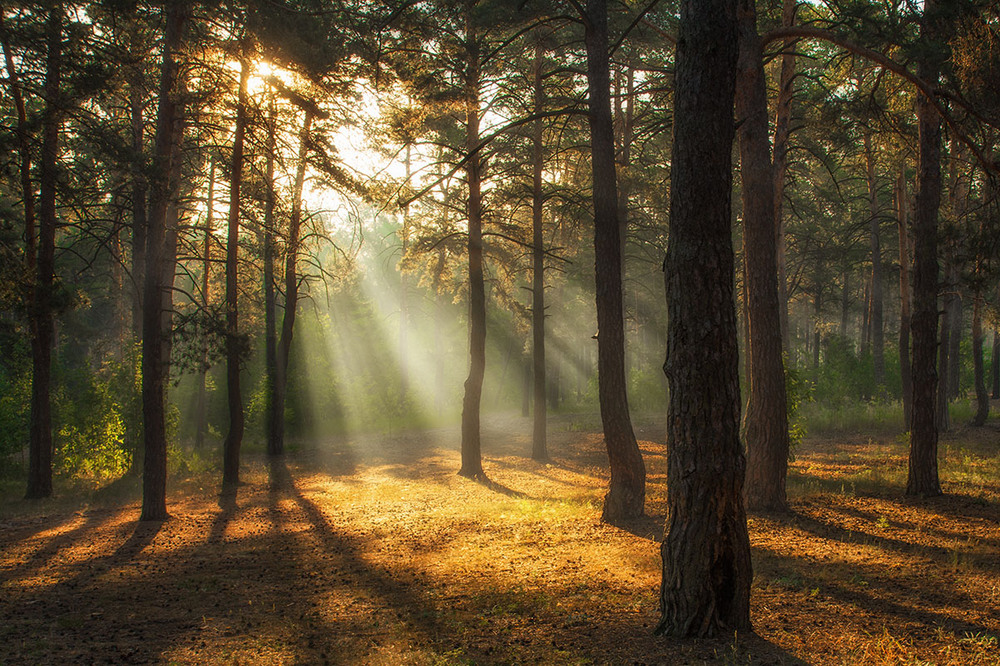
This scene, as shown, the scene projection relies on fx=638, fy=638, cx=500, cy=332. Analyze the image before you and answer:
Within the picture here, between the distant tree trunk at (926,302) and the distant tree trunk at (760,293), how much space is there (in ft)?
7.87

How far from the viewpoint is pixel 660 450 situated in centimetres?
1917

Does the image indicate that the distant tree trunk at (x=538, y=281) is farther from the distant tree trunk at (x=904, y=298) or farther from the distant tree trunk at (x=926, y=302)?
the distant tree trunk at (x=904, y=298)

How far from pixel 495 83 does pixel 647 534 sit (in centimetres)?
1076

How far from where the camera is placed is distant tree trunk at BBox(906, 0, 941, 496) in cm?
965

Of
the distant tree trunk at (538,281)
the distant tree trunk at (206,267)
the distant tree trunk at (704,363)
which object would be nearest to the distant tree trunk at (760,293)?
the distant tree trunk at (704,363)

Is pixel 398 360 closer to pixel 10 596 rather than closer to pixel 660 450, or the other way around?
pixel 660 450

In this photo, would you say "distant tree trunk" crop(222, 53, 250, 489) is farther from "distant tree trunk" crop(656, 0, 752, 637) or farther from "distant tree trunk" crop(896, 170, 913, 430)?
"distant tree trunk" crop(896, 170, 913, 430)

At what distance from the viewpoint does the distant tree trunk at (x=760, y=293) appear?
29.7 feet

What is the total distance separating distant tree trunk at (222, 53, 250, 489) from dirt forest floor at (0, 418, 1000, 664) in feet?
5.11

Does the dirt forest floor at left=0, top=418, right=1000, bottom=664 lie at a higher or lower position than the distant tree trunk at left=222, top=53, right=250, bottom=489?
lower

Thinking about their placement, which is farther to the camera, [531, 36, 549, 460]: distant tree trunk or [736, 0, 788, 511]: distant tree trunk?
[531, 36, 549, 460]: distant tree trunk

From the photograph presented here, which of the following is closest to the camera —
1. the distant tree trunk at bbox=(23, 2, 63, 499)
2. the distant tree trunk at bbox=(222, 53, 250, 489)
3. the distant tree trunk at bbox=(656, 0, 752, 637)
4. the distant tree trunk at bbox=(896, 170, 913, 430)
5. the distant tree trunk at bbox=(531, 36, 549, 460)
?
the distant tree trunk at bbox=(656, 0, 752, 637)

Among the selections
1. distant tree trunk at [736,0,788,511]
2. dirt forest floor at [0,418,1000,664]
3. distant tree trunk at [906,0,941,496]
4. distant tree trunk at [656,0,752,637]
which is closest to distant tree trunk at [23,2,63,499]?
dirt forest floor at [0,418,1000,664]

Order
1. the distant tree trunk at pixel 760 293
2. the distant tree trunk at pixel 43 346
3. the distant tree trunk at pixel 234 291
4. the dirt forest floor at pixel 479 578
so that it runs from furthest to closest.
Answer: the distant tree trunk at pixel 43 346, the distant tree trunk at pixel 234 291, the distant tree trunk at pixel 760 293, the dirt forest floor at pixel 479 578
